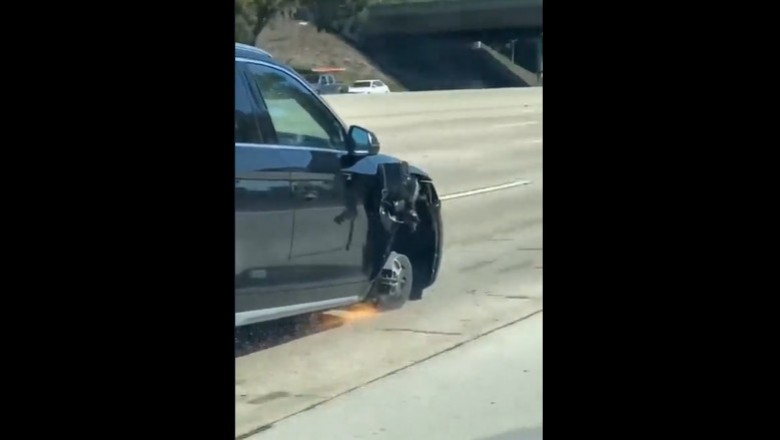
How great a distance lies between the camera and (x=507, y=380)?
18.0 feet

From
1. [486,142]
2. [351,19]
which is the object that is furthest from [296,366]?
[486,142]

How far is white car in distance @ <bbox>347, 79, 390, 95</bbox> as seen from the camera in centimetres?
551

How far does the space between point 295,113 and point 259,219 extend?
2.43 feet

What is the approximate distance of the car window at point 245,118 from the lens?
495 cm

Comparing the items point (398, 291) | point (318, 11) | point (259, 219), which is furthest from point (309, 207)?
point (318, 11)

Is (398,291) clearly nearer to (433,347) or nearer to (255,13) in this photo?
(433,347)

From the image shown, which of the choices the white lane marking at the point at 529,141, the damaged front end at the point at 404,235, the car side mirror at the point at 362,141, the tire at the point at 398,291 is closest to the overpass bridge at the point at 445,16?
the white lane marking at the point at 529,141

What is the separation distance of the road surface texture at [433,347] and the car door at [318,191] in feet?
0.80

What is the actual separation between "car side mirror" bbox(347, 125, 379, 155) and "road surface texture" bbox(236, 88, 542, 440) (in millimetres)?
97

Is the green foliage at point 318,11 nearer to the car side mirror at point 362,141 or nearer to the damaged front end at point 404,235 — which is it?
the car side mirror at point 362,141

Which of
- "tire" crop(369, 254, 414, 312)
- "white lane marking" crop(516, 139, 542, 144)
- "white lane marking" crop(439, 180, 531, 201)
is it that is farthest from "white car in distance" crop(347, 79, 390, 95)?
"white lane marking" crop(439, 180, 531, 201)
